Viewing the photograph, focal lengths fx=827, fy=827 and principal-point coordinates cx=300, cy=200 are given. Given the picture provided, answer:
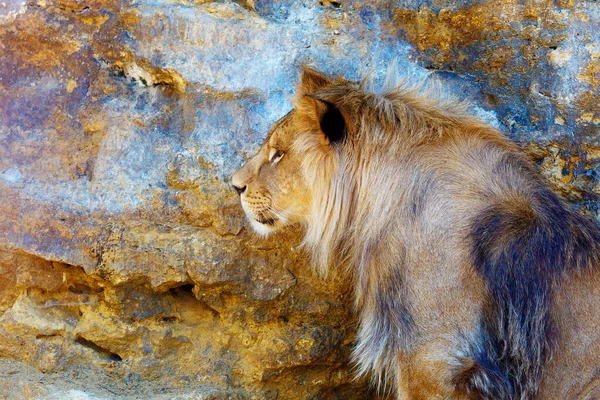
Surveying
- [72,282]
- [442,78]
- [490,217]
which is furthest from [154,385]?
[442,78]

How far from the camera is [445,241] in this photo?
381 centimetres

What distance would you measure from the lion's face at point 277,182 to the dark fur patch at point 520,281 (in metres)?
0.98

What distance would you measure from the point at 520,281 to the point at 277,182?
1337mm

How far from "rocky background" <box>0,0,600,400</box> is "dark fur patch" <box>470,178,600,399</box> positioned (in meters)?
1.15

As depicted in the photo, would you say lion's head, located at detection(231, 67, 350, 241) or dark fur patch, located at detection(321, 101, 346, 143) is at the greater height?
dark fur patch, located at detection(321, 101, 346, 143)

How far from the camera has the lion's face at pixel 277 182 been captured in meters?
4.30

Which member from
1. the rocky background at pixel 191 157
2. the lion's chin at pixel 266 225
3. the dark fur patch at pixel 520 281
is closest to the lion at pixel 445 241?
Answer: the dark fur patch at pixel 520 281

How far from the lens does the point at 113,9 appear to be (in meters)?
4.88

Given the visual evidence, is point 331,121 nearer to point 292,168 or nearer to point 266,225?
point 292,168

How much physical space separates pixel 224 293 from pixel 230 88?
1.21 m

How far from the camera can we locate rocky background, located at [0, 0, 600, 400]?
4.58 metres

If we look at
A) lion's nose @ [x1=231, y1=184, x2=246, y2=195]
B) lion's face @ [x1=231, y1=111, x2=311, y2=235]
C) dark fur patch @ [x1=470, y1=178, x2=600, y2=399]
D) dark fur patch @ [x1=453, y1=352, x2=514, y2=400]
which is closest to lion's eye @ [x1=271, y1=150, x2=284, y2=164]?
lion's face @ [x1=231, y1=111, x2=311, y2=235]

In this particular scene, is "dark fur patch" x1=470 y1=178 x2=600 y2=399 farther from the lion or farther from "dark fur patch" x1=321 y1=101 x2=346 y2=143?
"dark fur patch" x1=321 y1=101 x2=346 y2=143

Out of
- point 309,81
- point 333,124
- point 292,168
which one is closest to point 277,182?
point 292,168
